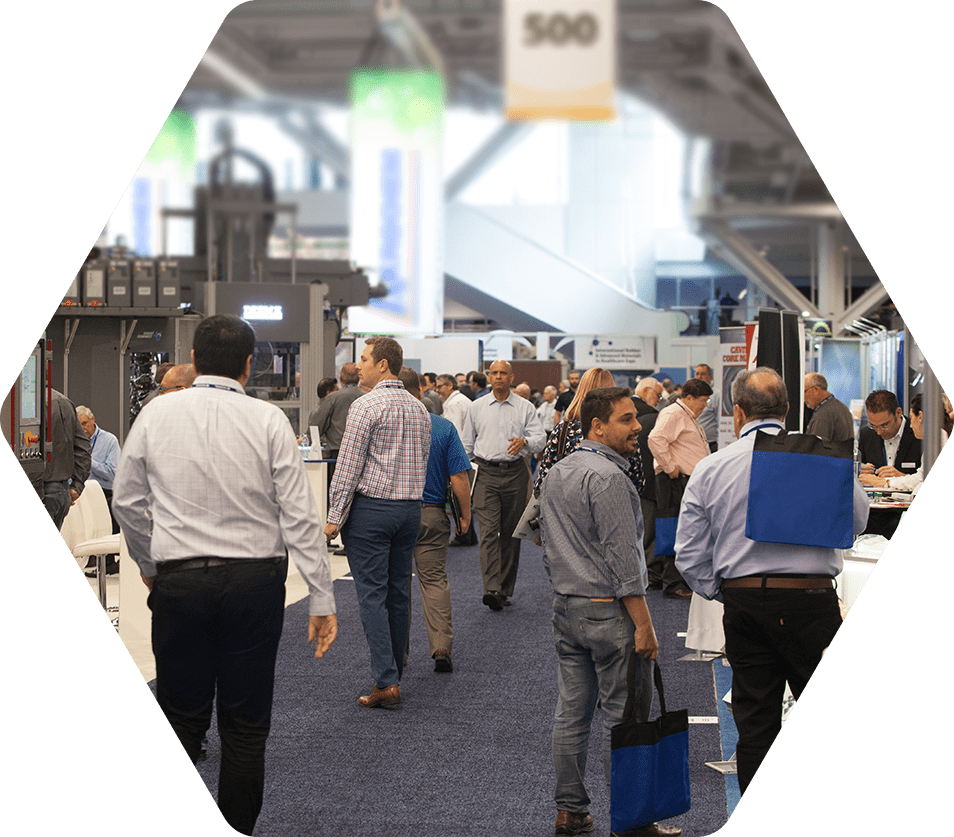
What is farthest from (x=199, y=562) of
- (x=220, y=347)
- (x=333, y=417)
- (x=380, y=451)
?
(x=333, y=417)

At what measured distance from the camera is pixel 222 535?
2.54 metres

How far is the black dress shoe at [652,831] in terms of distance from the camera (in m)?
2.79

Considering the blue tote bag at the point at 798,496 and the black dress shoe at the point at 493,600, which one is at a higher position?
the blue tote bag at the point at 798,496

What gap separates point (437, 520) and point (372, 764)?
1.42m

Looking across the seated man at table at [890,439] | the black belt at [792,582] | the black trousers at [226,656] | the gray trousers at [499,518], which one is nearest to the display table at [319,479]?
the gray trousers at [499,518]

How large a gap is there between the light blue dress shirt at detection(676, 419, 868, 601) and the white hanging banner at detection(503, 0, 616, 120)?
95 cm

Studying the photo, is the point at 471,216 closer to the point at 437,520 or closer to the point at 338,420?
the point at 437,520

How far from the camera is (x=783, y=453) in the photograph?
273 centimetres

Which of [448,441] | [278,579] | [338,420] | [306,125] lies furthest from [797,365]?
[278,579]

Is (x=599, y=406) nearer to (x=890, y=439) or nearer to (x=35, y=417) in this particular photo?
(x=35, y=417)

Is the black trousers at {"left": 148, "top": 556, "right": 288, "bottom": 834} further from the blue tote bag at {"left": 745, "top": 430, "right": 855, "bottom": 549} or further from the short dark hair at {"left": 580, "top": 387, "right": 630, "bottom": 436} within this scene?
the blue tote bag at {"left": 745, "top": 430, "right": 855, "bottom": 549}

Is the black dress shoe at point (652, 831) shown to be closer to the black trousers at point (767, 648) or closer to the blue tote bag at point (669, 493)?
the black trousers at point (767, 648)

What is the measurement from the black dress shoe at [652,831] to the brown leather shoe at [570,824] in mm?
114

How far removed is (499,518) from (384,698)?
2083 millimetres
